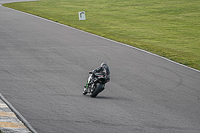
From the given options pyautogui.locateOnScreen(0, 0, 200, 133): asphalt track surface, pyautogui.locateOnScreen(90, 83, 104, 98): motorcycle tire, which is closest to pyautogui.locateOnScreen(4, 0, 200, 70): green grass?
pyautogui.locateOnScreen(0, 0, 200, 133): asphalt track surface

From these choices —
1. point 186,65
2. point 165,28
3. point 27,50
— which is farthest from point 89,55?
point 165,28

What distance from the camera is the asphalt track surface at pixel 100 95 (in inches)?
343

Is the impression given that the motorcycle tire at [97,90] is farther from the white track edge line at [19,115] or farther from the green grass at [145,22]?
the green grass at [145,22]

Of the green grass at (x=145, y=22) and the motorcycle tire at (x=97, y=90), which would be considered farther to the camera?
the green grass at (x=145, y=22)

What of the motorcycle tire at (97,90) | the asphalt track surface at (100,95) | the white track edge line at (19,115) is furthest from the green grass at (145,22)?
the white track edge line at (19,115)

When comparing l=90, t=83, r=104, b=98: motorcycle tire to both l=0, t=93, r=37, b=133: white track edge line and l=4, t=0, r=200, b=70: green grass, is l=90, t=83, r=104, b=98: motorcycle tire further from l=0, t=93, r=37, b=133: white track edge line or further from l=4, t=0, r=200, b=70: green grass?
l=4, t=0, r=200, b=70: green grass

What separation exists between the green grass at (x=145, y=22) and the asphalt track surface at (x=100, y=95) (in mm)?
2757

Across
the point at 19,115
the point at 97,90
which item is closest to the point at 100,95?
the point at 97,90

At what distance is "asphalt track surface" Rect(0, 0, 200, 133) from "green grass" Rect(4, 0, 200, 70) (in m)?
2.76

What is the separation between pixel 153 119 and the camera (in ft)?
30.2

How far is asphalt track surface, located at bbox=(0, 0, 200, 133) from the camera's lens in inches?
343

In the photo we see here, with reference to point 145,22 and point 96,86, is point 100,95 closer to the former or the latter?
point 96,86

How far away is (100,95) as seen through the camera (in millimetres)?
11336

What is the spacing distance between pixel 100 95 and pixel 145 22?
22.0 metres
